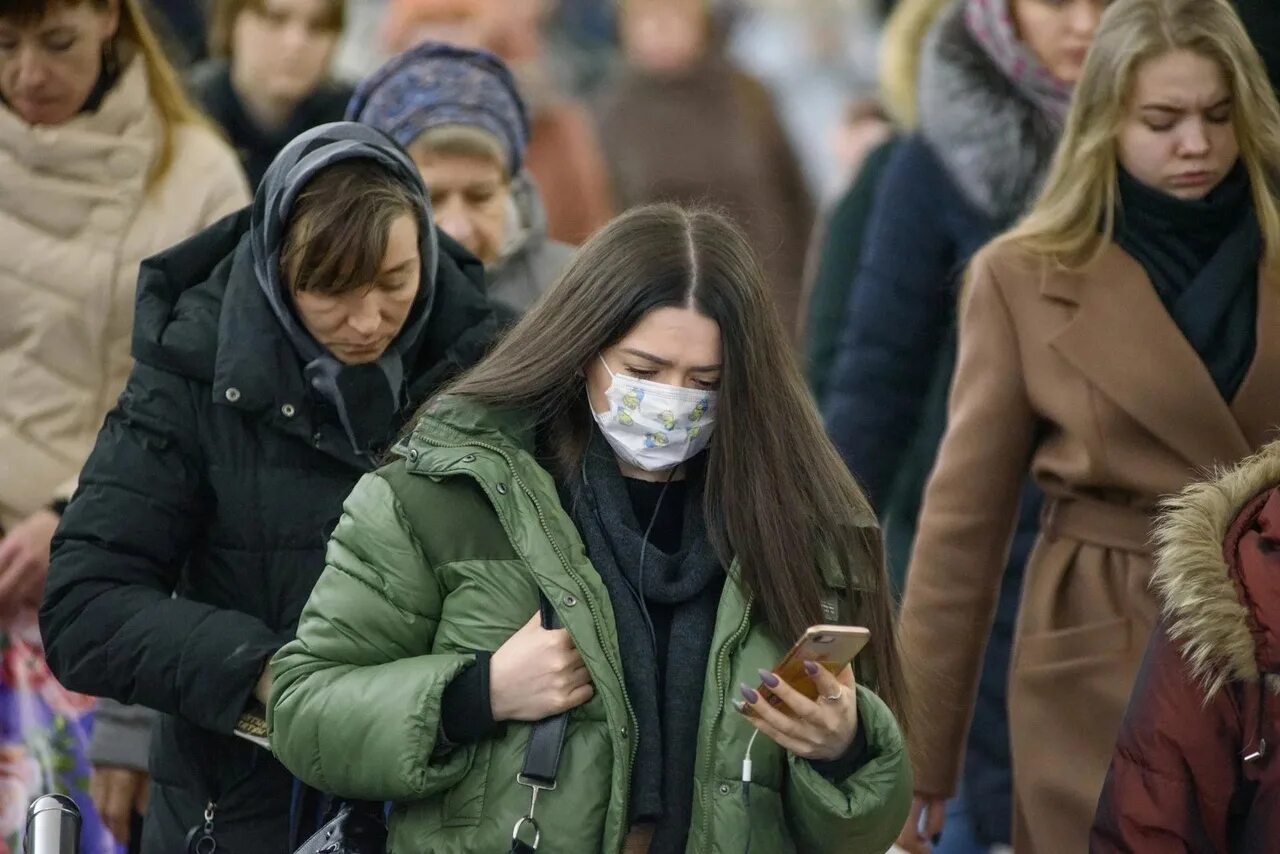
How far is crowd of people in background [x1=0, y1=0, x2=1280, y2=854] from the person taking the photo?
402 cm

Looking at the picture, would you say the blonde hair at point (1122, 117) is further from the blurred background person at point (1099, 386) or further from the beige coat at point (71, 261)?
the beige coat at point (71, 261)

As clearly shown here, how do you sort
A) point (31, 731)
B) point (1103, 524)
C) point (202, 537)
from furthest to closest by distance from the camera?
point (31, 731) → point (1103, 524) → point (202, 537)

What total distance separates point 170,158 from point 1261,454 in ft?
8.26

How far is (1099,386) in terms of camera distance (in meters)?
5.13

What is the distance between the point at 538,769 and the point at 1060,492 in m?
1.71

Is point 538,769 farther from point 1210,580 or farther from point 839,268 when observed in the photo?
point 839,268

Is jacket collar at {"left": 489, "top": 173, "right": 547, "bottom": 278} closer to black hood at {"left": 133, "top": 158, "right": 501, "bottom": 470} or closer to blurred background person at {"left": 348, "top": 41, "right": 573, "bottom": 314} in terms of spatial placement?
blurred background person at {"left": 348, "top": 41, "right": 573, "bottom": 314}

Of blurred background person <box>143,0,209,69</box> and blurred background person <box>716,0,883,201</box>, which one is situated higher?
blurred background person <box>143,0,209,69</box>

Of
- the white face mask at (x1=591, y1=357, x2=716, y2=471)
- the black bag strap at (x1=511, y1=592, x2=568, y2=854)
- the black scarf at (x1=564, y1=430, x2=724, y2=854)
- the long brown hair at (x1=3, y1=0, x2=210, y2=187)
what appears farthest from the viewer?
the long brown hair at (x1=3, y1=0, x2=210, y2=187)

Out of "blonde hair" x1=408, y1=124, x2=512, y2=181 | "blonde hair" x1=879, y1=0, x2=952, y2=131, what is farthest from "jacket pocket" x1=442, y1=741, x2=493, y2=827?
"blonde hair" x1=879, y1=0, x2=952, y2=131

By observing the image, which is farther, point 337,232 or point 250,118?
point 250,118

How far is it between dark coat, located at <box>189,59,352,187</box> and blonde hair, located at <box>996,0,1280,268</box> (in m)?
2.38

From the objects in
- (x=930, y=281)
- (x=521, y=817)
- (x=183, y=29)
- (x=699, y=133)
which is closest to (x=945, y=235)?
(x=930, y=281)

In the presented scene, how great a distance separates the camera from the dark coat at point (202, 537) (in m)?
4.48
